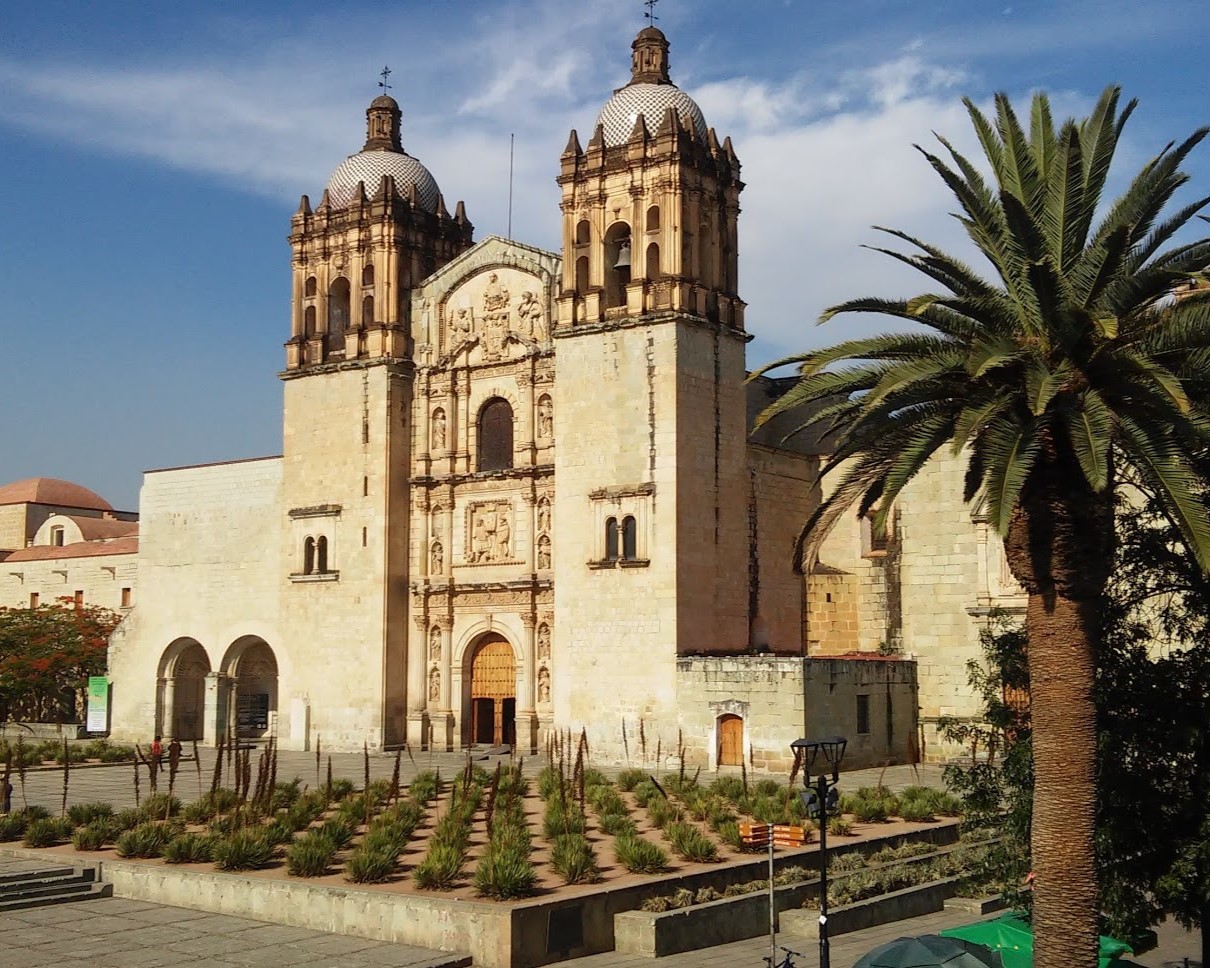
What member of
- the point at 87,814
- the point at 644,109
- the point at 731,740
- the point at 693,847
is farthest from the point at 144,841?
the point at 644,109

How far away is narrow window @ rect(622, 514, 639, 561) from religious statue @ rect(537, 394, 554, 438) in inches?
172

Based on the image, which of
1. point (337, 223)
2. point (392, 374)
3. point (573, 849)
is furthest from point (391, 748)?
point (573, 849)

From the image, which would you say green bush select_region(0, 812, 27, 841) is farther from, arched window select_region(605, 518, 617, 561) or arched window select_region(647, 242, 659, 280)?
arched window select_region(647, 242, 659, 280)

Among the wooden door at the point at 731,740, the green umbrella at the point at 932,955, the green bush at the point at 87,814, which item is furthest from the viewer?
the wooden door at the point at 731,740

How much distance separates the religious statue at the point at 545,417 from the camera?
120ft

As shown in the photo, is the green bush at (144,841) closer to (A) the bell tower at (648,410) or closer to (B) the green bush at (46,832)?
(B) the green bush at (46,832)

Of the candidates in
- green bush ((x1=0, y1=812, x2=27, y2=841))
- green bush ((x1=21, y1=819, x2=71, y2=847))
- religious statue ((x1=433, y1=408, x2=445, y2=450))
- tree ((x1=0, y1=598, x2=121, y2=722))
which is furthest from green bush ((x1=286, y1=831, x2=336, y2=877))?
tree ((x1=0, y1=598, x2=121, y2=722))

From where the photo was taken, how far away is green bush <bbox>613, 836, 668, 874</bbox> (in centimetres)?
1833

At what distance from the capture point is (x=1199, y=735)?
13.3m

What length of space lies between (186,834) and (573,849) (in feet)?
20.3

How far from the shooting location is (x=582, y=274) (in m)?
35.4

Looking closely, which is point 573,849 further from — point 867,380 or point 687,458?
point 687,458

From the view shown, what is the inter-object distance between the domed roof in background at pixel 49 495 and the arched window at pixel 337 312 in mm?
32754

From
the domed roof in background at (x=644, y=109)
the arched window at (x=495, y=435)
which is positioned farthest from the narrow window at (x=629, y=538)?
the domed roof in background at (x=644, y=109)
